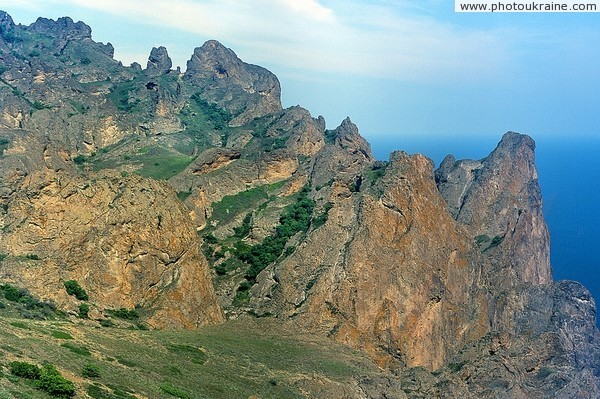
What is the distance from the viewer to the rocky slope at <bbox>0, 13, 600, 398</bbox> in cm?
5628

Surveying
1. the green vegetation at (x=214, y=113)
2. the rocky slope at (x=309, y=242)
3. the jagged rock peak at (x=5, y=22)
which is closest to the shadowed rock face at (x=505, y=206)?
the rocky slope at (x=309, y=242)

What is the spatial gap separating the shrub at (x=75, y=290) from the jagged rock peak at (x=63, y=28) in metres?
131

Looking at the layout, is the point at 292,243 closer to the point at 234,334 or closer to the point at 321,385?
the point at 234,334

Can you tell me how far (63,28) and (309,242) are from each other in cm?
12677

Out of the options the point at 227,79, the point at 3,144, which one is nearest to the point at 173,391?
the point at 3,144

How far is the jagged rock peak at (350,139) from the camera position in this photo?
124m

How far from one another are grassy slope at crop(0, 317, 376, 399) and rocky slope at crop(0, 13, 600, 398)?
399cm

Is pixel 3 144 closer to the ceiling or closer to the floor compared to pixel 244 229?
closer to the ceiling

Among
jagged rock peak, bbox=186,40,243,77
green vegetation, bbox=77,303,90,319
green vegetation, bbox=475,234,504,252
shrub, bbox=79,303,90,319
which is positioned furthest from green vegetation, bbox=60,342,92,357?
jagged rock peak, bbox=186,40,243,77

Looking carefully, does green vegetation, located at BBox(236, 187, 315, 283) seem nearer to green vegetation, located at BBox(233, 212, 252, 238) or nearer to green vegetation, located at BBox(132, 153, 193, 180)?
green vegetation, located at BBox(233, 212, 252, 238)

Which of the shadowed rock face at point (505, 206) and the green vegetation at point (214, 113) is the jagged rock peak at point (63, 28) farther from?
the shadowed rock face at point (505, 206)

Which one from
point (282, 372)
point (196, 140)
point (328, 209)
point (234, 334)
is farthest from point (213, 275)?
point (196, 140)

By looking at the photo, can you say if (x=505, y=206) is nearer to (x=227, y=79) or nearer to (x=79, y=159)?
(x=79, y=159)

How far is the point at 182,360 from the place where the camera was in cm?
4438
